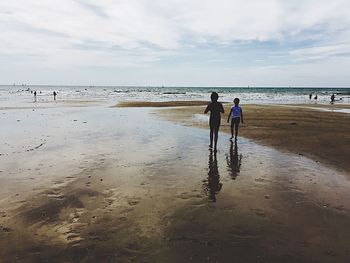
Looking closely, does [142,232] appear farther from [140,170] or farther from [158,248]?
[140,170]

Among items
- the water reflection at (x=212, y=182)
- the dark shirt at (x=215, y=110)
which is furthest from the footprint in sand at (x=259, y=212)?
the dark shirt at (x=215, y=110)

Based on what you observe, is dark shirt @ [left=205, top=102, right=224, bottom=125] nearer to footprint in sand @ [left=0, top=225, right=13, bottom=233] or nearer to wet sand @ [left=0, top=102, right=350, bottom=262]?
wet sand @ [left=0, top=102, right=350, bottom=262]

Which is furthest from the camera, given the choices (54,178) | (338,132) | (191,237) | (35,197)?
(338,132)

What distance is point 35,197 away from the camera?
7883mm

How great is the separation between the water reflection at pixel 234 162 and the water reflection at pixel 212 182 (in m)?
0.44

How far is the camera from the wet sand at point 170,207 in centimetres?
544

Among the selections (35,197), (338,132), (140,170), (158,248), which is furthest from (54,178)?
(338,132)

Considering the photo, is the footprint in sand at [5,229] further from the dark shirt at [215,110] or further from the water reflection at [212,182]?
the dark shirt at [215,110]

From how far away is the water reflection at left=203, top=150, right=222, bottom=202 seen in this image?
27.2 ft

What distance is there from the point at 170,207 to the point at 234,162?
16.4ft

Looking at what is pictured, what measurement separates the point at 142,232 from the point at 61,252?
4.65 ft

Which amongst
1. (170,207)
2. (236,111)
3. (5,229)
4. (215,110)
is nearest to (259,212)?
(170,207)

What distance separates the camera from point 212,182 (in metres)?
9.23

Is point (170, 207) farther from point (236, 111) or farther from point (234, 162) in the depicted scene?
point (236, 111)
